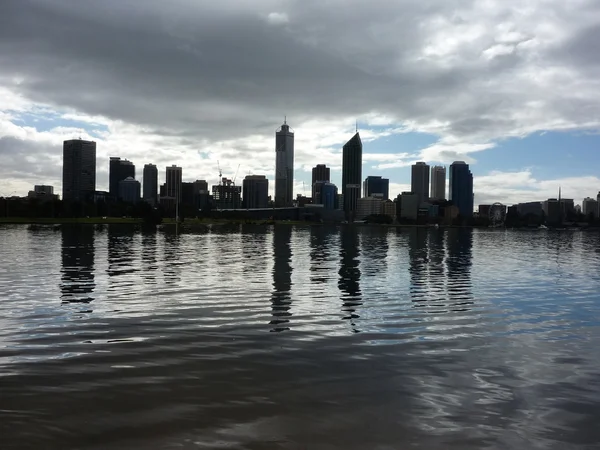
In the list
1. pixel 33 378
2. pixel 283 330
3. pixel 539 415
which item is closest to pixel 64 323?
pixel 33 378

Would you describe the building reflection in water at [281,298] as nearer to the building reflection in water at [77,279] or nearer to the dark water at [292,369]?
the dark water at [292,369]

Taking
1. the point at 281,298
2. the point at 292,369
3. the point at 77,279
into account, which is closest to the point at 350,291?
the point at 281,298

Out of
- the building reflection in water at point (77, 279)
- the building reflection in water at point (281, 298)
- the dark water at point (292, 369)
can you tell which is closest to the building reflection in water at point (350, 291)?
the dark water at point (292, 369)

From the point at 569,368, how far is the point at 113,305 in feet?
68.3

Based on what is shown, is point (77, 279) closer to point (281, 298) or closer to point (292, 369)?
point (281, 298)

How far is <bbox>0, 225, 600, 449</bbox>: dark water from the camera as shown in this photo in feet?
35.7

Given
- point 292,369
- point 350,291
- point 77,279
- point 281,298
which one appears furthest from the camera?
point 77,279

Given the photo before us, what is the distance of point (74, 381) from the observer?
1376 centimetres

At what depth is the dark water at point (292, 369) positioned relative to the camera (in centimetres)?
1089

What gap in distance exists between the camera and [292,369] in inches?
608

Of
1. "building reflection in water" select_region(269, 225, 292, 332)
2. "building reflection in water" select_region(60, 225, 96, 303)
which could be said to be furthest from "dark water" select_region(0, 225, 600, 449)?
"building reflection in water" select_region(60, 225, 96, 303)

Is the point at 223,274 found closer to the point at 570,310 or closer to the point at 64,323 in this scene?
the point at 64,323

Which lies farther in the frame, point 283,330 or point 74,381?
point 283,330

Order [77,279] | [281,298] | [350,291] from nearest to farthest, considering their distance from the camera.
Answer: [281,298] < [350,291] < [77,279]
